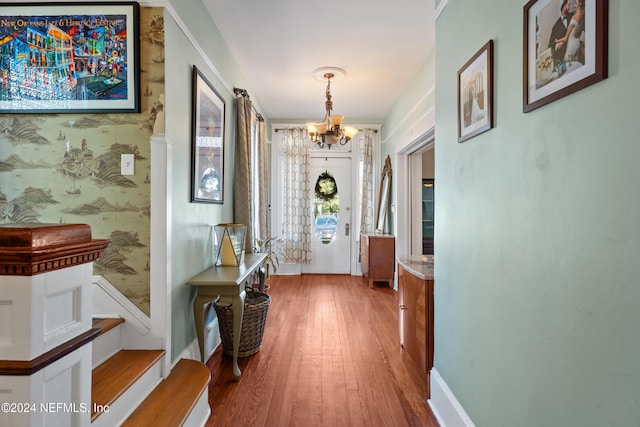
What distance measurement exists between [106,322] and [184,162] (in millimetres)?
1060

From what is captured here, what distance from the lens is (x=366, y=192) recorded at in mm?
5691

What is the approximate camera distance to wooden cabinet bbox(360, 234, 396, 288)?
4887 mm

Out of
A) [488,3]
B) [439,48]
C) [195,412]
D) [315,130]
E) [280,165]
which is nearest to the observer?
[488,3]

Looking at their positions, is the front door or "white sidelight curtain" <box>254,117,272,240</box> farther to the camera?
the front door

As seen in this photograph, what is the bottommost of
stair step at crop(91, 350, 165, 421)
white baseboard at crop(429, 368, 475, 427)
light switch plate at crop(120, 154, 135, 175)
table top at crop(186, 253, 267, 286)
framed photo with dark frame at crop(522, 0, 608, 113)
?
white baseboard at crop(429, 368, 475, 427)

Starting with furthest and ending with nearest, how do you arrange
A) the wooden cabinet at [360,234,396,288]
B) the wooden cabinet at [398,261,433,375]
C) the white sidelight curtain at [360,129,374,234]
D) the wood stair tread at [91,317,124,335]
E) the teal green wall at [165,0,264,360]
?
the white sidelight curtain at [360,129,374,234] → the wooden cabinet at [360,234,396,288] → the wooden cabinet at [398,261,433,375] → the teal green wall at [165,0,264,360] → the wood stair tread at [91,317,124,335]

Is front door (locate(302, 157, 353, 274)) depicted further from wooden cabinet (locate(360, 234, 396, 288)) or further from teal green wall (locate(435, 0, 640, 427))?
teal green wall (locate(435, 0, 640, 427))

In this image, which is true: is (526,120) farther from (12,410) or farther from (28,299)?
(12,410)

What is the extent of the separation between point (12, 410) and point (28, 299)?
0.74ft

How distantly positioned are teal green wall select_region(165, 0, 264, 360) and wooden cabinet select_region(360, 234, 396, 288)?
272cm

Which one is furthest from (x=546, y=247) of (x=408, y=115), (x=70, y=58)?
(x=408, y=115)

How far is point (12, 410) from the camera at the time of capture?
68 cm

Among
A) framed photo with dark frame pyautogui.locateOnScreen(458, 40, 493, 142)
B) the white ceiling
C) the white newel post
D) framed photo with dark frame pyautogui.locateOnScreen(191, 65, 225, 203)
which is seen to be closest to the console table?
framed photo with dark frame pyautogui.locateOnScreen(191, 65, 225, 203)

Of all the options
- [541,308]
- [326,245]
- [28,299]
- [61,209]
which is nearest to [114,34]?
[61,209]
